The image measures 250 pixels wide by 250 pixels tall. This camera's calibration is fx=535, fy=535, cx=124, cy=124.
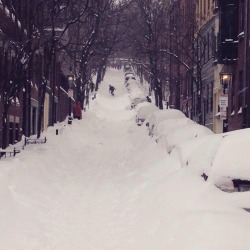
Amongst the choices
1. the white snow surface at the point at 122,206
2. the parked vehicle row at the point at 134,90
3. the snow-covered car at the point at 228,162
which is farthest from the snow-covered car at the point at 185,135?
the parked vehicle row at the point at 134,90

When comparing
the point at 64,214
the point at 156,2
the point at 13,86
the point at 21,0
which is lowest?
the point at 64,214

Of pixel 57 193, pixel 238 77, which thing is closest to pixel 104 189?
pixel 57 193

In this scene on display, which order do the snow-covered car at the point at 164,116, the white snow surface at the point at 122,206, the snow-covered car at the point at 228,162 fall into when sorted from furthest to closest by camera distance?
the snow-covered car at the point at 164,116
the snow-covered car at the point at 228,162
the white snow surface at the point at 122,206

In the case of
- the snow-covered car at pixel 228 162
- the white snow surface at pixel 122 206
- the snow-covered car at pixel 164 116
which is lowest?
the white snow surface at pixel 122 206

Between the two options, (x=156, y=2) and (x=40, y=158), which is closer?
(x=40, y=158)

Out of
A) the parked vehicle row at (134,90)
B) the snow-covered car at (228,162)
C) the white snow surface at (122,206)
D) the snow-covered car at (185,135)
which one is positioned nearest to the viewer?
the white snow surface at (122,206)

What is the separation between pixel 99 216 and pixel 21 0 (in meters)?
12.8

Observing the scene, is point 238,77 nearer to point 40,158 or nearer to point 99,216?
point 40,158

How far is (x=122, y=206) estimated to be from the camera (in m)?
11.8

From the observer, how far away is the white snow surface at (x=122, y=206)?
7191 millimetres

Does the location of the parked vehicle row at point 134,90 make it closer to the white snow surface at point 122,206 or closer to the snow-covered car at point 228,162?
the white snow surface at point 122,206

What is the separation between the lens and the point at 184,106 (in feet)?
168

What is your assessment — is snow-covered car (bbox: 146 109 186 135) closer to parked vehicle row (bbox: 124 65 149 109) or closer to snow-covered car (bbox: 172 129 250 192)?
snow-covered car (bbox: 172 129 250 192)

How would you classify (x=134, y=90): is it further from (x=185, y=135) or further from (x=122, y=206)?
(x=122, y=206)
